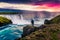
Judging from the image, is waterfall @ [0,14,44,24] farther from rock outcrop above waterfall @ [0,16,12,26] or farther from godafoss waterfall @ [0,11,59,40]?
rock outcrop above waterfall @ [0,16,12,26]

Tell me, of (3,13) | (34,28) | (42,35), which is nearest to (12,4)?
(3,13)

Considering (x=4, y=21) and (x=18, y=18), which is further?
(x=18, y=18)

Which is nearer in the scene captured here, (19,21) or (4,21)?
(4,21)

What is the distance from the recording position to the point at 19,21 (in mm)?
4578

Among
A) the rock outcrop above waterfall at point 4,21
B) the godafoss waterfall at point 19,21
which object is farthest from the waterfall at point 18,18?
the rock outcrop above waterfall at point 4,21

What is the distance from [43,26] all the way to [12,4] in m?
1.29

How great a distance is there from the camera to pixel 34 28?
14.1ft

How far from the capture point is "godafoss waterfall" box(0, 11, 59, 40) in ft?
14.3

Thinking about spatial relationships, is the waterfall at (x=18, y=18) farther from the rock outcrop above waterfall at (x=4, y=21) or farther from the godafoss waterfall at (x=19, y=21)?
the rock outcrop above waterfall at (x=4, y=21)

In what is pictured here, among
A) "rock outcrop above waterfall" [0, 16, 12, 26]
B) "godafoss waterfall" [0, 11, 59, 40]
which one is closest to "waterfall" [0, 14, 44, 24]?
"godafoss waterfall" [0, 11, 59, 40]

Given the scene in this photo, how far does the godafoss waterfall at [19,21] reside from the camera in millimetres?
4360

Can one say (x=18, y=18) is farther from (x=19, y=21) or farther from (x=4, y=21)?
(x=4, y=21)

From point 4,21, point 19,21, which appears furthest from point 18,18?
point 4,21

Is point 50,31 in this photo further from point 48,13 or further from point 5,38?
point 5,38
